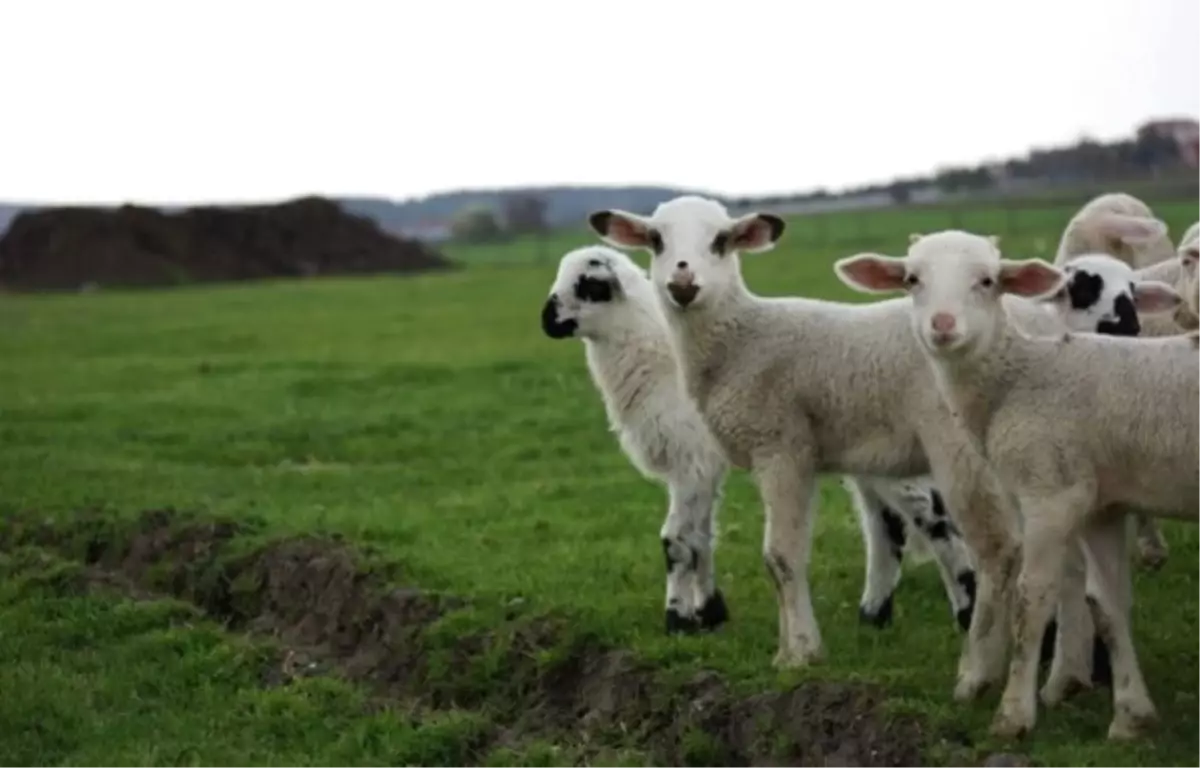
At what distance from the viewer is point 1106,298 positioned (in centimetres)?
830

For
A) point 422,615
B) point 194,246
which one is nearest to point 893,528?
point 422,615

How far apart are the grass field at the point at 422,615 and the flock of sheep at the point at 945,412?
1.19 feet

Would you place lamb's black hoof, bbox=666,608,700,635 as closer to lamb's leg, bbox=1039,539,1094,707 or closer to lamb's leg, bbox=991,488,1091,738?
lamb's leg, bbox=1039,539,1094,707

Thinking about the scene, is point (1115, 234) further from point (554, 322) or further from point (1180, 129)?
point (1180, 129)

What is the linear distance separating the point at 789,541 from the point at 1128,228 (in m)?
3.49

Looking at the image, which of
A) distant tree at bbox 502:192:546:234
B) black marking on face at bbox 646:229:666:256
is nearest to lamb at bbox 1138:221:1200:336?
black marking on face at bbox 646:229:666:256

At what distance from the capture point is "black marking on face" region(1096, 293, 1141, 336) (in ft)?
26.9

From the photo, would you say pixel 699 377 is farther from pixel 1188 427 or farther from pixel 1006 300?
pixel 1188 427

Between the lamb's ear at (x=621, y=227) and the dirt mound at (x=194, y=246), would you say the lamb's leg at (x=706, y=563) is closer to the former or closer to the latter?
the lamb's ear at (x=621, y=227)

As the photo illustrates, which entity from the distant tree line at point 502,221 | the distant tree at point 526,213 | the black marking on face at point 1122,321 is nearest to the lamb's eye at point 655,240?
the black marking on face at point 1122,321

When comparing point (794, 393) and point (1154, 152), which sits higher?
point (1154, 152)

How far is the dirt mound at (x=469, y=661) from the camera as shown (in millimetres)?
7625

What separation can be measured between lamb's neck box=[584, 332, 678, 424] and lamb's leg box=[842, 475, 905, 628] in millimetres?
1362

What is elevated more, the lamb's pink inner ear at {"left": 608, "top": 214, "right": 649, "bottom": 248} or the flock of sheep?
the lamb's pink inner ear at {"left": 608, "top": 214, "right": 649, "bottom": 248}
